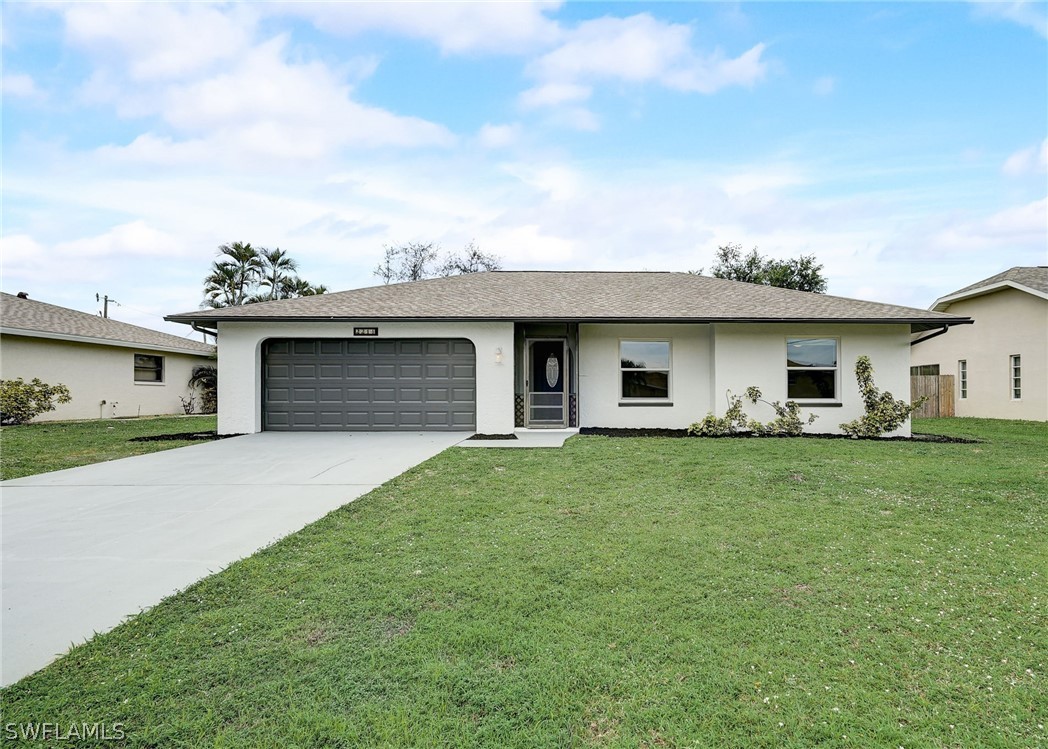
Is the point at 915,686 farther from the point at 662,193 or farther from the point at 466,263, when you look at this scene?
the point at 466,263

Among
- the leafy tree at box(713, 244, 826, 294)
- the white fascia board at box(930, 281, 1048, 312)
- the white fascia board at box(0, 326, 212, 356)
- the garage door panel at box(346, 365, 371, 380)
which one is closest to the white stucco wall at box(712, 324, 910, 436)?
the white fascia board at box(930, 281, 1048, 312)

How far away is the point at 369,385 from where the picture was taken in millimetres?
12719

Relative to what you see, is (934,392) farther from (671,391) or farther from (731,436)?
(671,391)

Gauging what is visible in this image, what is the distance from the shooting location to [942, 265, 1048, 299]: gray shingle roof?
1641 centimetres

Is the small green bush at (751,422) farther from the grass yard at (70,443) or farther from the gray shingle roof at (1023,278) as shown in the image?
the grass yard at (70,443)

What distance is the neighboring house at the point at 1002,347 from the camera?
53.0 feet

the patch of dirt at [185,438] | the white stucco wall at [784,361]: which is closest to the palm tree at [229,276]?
the patch of dirt at [185,438]

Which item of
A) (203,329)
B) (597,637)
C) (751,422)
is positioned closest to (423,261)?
(203,329)

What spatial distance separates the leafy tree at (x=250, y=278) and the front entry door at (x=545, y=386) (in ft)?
54.5

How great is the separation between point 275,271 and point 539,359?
20930mm

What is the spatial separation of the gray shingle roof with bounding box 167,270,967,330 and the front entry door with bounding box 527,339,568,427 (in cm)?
109

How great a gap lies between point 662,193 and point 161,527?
22.6 metres

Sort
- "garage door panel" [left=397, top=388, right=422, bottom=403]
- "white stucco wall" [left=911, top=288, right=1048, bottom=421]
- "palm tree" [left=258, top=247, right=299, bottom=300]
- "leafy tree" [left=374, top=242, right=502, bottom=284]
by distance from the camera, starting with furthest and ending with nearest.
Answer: "leafy tree" [left=374, top=242, right=502, bottom=284]
"palm tree" [left=258, top=247, right=299, bottom=300]
"white stucco wall" [left=911, top=288, right=1048, bottom=421]
"garage door panel" [left=397, top=388, right=422, bottom=403]

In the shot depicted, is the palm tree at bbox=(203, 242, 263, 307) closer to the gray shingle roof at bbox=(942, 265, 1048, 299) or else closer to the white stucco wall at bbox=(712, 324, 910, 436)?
the white stucco wall at bbox=(712, 324, 910, 436)
